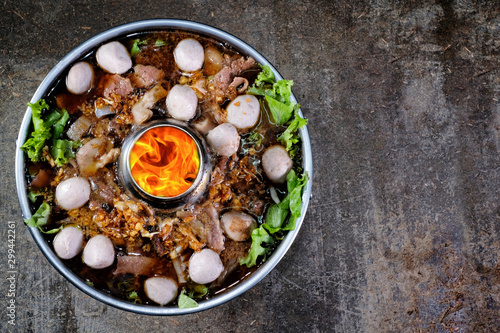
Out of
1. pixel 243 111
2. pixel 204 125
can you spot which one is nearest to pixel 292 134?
pixel 243 111

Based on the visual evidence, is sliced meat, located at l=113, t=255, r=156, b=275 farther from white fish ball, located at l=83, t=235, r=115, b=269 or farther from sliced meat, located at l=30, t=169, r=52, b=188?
sliced meat, located at l=30, t=169, r=52, b=188

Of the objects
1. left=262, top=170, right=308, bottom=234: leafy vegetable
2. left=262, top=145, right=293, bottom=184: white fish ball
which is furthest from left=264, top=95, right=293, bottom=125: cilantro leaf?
left=262, top=170, right=308, bottom=234: leafy vegetable

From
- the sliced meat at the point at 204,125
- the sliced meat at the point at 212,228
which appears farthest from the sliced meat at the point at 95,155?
the sliced meat at the point at 212,228

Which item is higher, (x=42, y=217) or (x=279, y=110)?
(x=279, y=110)

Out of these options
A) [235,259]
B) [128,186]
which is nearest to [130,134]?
[128,186]

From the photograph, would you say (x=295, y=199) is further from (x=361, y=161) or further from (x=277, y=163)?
(x=361, y=161)

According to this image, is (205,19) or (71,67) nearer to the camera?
(71,67)

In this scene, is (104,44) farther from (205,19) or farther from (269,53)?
(269,53)
